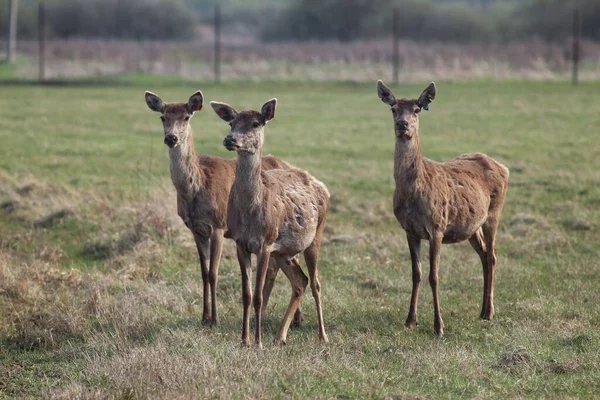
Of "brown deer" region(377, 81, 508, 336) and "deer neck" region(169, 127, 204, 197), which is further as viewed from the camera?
"deer neck" region(169, 127, 204, 197)

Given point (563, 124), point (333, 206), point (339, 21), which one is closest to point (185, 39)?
point (339, 21)

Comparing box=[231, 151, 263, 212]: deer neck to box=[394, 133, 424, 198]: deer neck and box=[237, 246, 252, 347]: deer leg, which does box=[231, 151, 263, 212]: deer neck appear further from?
box=[394, 133, 424, 198]: deer neck

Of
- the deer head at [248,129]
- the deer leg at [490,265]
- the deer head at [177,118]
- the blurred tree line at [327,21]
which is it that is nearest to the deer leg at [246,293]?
the deer head at [248,129]

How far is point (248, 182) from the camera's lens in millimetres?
9258

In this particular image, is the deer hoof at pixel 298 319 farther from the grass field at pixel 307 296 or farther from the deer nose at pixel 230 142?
the deer nose at pixel 230 142

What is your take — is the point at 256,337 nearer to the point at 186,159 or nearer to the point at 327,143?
the point at 186,159

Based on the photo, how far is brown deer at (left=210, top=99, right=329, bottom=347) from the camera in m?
9.22

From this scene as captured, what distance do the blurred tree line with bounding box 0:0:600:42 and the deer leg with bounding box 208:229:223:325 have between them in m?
58.7

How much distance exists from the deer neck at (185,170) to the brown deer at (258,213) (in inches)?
44.8

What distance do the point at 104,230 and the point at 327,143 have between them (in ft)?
32.8

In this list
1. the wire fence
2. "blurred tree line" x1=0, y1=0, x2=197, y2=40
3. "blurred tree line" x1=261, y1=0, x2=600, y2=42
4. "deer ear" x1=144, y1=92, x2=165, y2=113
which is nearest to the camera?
"deer ear" x1=144, y1=92, x2=165, y2=113

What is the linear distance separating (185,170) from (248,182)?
163cm

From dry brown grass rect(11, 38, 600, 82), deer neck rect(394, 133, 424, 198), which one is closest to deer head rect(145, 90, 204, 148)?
deer neck rect(394, 133, 424, 198)

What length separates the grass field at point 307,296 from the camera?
27.3ft
